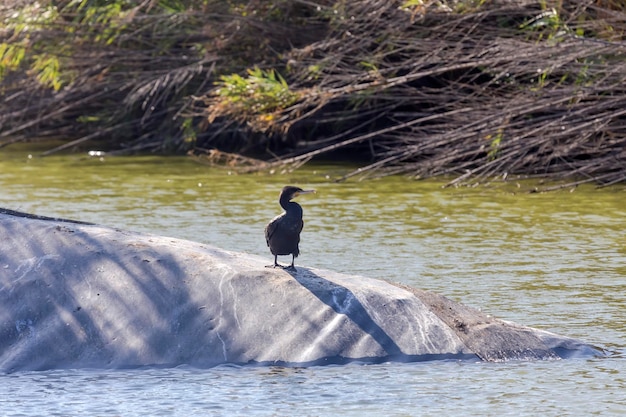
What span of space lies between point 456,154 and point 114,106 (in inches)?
198

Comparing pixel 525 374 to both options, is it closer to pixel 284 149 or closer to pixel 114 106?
pixel 284 149

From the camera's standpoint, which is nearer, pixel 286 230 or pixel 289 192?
pixel 286 230

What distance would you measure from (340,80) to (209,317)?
702 cm

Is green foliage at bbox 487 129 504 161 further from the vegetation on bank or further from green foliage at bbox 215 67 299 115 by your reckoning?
green foliage at bbox 215 67 299 115

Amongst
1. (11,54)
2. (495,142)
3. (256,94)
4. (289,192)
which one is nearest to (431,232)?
(495,142)

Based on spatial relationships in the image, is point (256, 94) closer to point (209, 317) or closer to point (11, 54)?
point (11, 54)

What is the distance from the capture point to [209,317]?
5332 mm

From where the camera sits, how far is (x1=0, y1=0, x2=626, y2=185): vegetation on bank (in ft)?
34.4

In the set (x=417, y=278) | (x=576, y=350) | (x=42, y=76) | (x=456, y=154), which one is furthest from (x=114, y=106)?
(x=576, y=350)

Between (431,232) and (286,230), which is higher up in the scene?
(286,230)

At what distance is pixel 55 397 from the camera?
4.77 metres

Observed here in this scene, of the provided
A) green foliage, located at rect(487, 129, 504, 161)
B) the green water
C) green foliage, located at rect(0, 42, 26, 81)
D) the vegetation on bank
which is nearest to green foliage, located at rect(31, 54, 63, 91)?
the vegetation on bank

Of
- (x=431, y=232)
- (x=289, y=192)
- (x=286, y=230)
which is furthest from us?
(x=431, y=232)

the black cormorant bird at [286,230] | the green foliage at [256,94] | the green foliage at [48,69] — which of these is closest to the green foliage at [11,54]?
the green foliage at [48,69]
